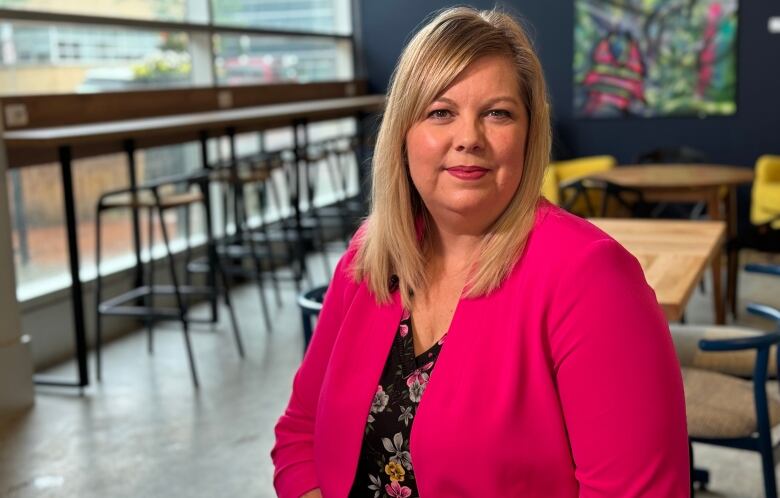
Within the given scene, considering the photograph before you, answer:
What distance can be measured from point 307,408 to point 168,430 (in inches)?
94.4

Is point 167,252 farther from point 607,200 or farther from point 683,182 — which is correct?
point 683,182

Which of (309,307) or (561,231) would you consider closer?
(561,231)

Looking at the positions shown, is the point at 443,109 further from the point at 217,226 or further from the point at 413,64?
the point at 217,226

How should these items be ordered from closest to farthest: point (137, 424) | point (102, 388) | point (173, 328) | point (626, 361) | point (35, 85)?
point (626, 361) → point (137, 424) → point (102, 388) → point (35, 85) → point (173, 328)

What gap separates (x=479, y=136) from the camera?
139 centimetres

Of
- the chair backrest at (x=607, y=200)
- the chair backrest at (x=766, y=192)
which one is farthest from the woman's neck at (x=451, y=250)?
the chair backrest at (x=766, y=192)

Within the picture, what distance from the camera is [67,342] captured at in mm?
5066

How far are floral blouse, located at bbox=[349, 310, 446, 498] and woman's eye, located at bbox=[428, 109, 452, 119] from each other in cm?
32

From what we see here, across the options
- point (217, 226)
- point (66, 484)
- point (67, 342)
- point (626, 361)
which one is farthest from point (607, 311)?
point (217, 226)

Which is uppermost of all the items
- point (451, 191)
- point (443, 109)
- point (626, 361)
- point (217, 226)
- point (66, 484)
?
point (443, 109)

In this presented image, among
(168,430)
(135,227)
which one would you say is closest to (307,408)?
(168,430)

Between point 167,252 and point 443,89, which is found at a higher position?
point 443,89

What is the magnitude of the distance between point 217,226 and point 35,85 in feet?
6.82

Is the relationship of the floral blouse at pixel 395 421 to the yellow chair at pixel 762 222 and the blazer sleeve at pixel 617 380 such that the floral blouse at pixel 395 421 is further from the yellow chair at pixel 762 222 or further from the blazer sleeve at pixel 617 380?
the yellow chair at pixel 762 222
